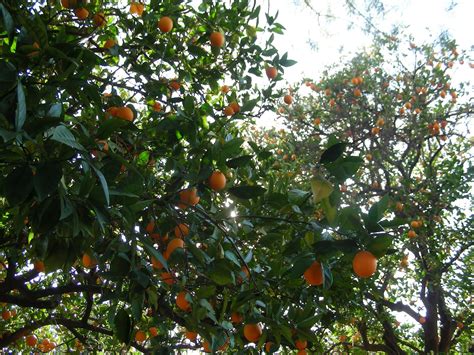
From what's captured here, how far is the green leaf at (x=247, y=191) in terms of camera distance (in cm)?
180

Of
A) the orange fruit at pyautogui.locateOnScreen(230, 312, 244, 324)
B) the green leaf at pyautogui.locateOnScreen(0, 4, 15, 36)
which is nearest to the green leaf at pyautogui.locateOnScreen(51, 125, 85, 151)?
the green leaf at pyautogui.locateOnScreen(0, 4, 15, 36)

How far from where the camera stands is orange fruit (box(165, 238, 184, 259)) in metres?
1.87

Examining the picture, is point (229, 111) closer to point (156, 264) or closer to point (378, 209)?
point (156, 264)

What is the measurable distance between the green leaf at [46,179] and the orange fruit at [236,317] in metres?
1.23

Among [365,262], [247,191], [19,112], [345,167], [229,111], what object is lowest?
[365,262]

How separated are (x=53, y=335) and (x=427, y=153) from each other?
18.7 feet

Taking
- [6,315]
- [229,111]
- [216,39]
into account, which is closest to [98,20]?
[216,39]

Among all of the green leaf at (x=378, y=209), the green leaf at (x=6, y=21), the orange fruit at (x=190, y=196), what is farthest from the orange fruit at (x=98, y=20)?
the green leaf at (x=378, y=209)

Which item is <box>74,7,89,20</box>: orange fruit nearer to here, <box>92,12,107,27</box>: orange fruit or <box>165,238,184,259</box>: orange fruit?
<box>92,12,107,27</box>: orange fruit

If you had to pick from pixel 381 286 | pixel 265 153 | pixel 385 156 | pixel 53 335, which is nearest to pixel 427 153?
pixel 385 156

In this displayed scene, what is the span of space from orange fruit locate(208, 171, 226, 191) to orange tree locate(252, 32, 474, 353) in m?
2.57

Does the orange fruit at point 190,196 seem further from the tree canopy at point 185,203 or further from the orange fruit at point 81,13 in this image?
the orange fruit at point 81,13

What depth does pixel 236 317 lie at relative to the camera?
2.11 metres

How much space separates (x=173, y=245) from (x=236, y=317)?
19.5 inches
